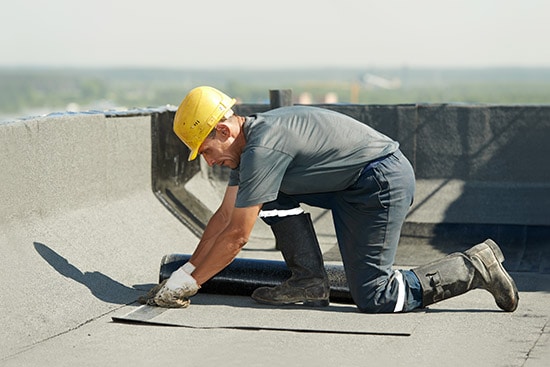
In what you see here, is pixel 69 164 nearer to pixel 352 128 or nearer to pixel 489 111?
pixel 352 128

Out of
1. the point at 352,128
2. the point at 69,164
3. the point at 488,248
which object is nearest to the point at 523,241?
the point at 488,248

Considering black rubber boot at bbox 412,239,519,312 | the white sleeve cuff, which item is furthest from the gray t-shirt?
black rubber boot at bbox 412,239,519,312

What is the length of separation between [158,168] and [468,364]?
14.5ft

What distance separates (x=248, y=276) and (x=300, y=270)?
0.39m

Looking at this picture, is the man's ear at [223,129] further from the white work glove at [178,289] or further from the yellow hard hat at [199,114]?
the white work glove at [178,289]

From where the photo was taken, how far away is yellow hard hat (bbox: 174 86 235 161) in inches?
226

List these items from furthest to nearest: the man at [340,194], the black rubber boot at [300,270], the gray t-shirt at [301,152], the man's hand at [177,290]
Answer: the black rubber boot at [300,270], the man's hand at [177,290], the man at [340,194], the gray t-shirt at [301,152]

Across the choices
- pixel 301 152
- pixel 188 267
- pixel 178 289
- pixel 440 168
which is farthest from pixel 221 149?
pixel 440 168

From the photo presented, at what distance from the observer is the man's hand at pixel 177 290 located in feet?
19.5

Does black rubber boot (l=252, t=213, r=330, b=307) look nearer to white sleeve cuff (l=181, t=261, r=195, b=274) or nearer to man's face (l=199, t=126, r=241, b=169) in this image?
white sleeve cuff (l=181, t=261, r=195, b=274)

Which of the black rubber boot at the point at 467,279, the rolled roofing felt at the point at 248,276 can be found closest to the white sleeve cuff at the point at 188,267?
the rolled roofing felt at the point at 248,276

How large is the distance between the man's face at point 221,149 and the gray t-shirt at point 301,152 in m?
0.10

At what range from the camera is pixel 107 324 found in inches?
226

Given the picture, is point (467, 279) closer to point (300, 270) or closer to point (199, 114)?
point (300, 270)
